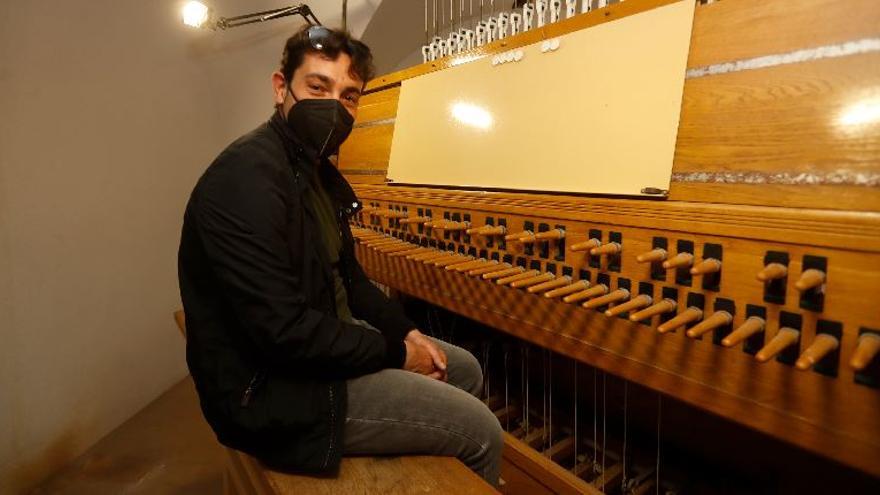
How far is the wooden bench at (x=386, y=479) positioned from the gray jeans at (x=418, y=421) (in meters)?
0.04

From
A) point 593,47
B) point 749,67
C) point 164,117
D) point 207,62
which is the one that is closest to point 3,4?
point 164,117

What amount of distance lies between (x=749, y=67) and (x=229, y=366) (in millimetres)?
1544

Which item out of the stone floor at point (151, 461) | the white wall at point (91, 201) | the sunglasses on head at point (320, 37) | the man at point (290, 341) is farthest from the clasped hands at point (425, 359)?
the white wall at point (91, 201)

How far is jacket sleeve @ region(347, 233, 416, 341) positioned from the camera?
6.49 feet

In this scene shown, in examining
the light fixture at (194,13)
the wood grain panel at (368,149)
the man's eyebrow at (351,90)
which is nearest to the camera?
the man's eyebrow at (351,90)

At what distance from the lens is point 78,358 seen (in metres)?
2.79

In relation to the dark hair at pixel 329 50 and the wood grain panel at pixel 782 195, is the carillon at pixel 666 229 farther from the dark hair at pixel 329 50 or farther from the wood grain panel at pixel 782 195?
the dark hair at pixel 329 50

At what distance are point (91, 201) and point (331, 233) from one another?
6.18ft

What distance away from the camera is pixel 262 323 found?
1.30 meters

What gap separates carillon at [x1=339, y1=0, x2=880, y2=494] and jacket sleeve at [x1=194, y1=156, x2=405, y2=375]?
689 mm

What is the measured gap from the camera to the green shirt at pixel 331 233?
5.89 feet

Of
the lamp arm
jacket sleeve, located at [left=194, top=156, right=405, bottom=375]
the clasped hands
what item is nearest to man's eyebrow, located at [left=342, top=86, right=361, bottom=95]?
jacket sleeve, located at [left=194, top=156, right=405, bottom=375]

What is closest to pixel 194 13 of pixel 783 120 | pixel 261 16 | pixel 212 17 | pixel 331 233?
pixel 212 17

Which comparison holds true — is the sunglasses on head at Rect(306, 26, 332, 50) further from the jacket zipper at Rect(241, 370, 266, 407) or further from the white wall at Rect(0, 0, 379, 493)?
the white wall at Rect(0, 0, 379, 493)
